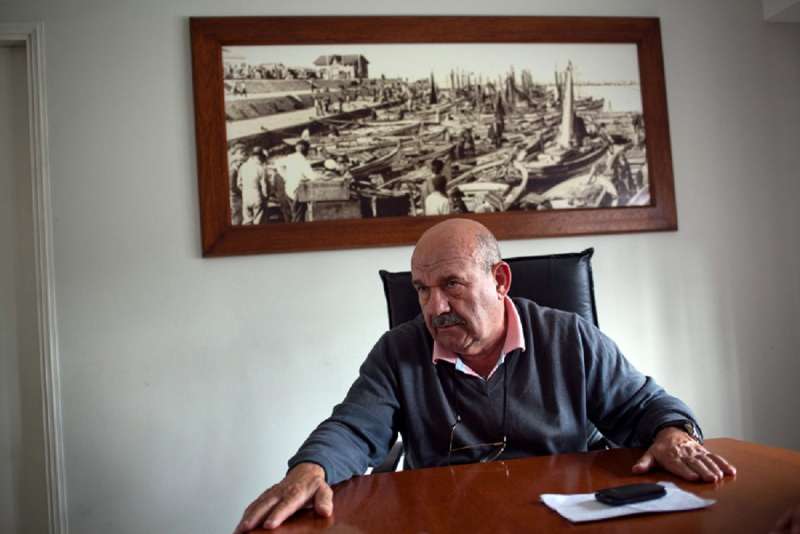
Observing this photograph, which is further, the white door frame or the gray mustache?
the white door frame

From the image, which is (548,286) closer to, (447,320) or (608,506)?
(447,320)

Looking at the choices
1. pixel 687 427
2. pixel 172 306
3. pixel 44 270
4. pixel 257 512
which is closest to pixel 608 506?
pixel 687 427

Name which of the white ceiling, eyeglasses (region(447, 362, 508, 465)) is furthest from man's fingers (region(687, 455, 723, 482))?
the white ceiling

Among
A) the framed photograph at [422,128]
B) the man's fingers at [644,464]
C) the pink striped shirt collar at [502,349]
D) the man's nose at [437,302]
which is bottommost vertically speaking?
the man's fingers at [644,464]

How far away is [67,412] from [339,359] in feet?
3.22

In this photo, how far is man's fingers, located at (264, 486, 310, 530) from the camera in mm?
961

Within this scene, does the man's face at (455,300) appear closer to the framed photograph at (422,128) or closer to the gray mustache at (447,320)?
the gray mustache at (447,320)

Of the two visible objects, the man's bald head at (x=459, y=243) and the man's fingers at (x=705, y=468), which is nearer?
the man's fingers at (x=705, y=468)

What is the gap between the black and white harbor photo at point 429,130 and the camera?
2.46m

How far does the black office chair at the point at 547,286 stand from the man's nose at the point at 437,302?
0.23m

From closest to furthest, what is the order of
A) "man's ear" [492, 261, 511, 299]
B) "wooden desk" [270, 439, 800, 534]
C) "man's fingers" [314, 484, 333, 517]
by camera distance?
"wooden desk" [270, 439, 800, 534]
"man's fingers" [314, 484, 333, 517]
"man's ear" [492, 261, 511, 299]

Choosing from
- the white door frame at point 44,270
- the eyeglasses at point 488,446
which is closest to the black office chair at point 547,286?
the eyeglasses at point 488,446

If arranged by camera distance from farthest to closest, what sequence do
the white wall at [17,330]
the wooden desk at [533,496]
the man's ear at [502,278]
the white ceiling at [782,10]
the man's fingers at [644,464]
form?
the white ceiling at [782,10], the white wall at [17,330], the man's ear at [502,278], the man's fingers at [644,464], the wooden desk at [533,496]

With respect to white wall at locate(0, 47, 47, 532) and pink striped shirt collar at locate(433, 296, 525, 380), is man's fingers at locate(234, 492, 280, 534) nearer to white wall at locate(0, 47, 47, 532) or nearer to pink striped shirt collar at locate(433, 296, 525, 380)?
pink striped shirt collar at locate(433, 296, 525, 380)
